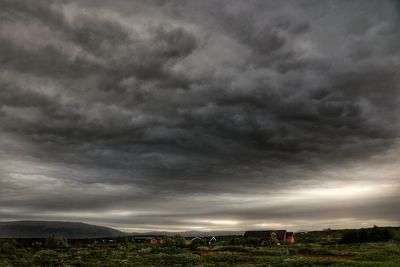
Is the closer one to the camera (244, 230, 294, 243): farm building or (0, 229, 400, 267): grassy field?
(0, 229, 400, 267): grassy field

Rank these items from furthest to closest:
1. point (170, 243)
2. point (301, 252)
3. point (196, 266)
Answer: point (170, 243)
point (301, 252)
point (196, 266)

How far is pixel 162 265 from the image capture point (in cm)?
4550

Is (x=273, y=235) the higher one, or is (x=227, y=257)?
(x=273, y=235)

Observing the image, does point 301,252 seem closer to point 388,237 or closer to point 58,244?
point 388,237

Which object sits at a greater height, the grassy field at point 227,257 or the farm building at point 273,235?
the farm building at point 273,235

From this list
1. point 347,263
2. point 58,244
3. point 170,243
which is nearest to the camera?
point 347,263

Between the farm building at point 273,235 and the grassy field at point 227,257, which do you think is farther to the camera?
the farm building at point 273,235

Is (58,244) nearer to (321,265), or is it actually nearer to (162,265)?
(162,265)

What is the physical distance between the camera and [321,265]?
3766 cm

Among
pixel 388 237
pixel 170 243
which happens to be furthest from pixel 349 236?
pixel 170 243

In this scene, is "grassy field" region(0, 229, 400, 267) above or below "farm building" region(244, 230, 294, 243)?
below

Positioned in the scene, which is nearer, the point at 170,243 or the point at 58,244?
the point at 170,243

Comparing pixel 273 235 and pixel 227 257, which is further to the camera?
pixel 273 235

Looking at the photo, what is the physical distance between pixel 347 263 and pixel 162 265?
18897 millimetres
